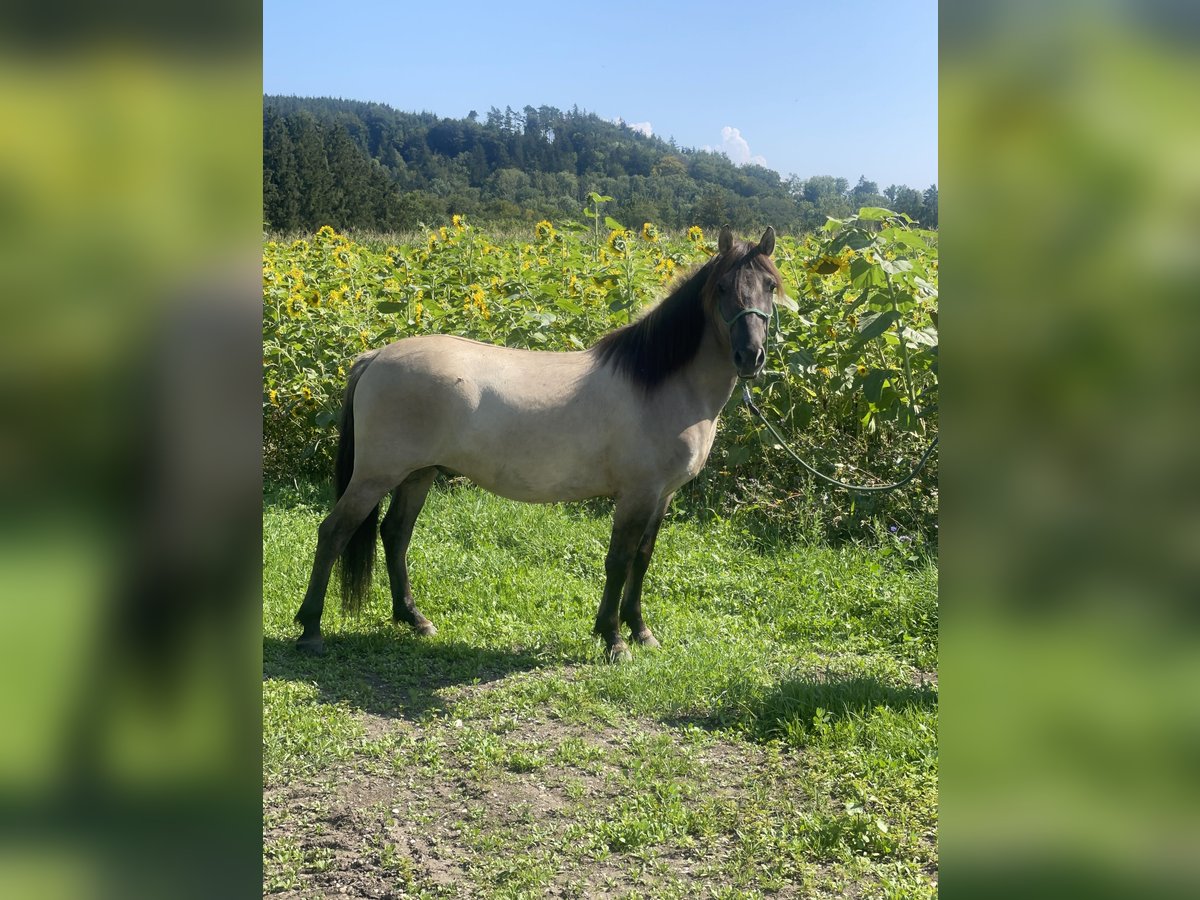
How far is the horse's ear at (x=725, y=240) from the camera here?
4.34 metres

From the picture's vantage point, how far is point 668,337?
15.3 ft

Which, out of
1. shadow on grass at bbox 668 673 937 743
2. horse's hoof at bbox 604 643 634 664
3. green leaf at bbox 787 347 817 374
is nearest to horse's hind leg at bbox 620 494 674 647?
horse's hoof at bbox 604 643 634 664

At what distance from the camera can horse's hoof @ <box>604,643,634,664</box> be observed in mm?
4516

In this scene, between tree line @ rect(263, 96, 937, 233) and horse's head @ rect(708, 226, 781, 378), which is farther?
tree line @ rect(263, 96, 937, 233)

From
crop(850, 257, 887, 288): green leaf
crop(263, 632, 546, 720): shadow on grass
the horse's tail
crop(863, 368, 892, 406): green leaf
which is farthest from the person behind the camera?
crop(863, 368, 892, 406): green leaf

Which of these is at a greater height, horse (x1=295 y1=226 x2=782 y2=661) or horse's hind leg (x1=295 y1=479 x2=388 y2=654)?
horse (x1=295 y1=226 x2=782 y2=661)

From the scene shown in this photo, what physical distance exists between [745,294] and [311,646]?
2687 mm

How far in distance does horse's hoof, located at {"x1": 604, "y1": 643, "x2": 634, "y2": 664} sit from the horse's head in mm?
1454

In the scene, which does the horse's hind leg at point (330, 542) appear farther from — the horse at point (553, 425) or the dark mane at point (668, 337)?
the dark mane at point (668, 337)

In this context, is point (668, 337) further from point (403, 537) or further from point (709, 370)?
point (403, 537)

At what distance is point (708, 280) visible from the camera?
4438 mm
